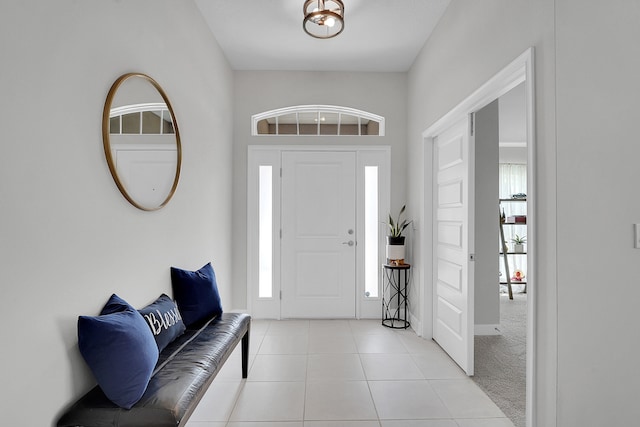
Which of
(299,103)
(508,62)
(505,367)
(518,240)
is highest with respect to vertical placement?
(299,103)


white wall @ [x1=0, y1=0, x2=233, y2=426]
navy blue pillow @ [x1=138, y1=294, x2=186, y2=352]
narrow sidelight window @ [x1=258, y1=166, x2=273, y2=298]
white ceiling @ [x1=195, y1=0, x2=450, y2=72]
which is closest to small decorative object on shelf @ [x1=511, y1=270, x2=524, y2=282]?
white ceiling @ [x1=195, y1=0, x2=450, y2=72]

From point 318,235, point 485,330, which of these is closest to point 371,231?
point 318,235

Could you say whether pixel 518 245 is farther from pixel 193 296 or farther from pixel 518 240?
pixel 193 296

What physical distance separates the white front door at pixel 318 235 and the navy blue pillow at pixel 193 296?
1714 millimetres

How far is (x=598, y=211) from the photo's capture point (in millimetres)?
1455

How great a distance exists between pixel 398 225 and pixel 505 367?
1.80 metres

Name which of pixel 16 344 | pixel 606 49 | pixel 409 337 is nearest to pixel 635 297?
pixel 606 49

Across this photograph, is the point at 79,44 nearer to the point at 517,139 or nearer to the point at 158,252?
the point at 158,252

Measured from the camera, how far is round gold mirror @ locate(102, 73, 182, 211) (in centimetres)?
178

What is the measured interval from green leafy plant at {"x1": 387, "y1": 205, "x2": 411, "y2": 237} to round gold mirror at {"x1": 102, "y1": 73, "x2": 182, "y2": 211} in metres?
2.38

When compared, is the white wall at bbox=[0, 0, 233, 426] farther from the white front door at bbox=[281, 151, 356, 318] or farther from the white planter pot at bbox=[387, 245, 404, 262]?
the white planter pot at bbox=[387, 245, 404, 262]

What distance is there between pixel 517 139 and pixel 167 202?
629 centimetres

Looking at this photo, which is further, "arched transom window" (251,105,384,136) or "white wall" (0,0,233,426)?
"arched transom window" (251,105,384,136)

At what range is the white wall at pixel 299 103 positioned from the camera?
14.1 feet
